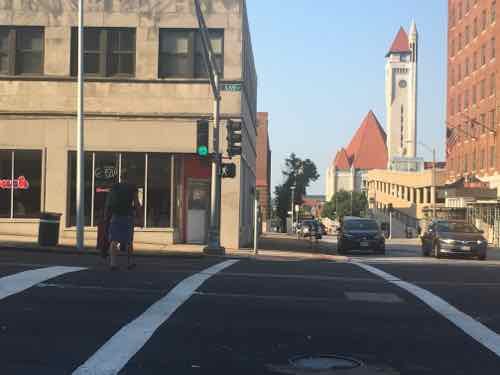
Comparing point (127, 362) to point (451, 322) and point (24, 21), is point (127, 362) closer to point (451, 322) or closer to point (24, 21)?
point (451, 322)

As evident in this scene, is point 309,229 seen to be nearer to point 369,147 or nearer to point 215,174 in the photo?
point 215,174

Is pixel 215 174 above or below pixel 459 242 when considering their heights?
above

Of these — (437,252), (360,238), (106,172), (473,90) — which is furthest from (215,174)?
(473,90)

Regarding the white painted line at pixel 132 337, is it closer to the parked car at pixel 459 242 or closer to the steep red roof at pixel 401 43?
the parked car at pixel 459 242

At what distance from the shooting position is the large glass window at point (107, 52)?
85.4 ft

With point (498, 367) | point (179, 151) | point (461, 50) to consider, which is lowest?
point (498, 367)

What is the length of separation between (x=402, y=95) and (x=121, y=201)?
496ft

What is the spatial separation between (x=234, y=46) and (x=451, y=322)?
19.7m

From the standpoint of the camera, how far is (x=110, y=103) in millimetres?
25781

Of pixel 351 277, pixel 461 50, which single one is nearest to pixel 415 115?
pixel 461 50

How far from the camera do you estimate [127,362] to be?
5.39 meters

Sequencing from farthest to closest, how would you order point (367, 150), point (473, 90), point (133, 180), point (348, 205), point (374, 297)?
1. point (367, 150)
2. point (348, 205)
3. point (473, 90)
4. point (133, 180)
5. point (374, 297)

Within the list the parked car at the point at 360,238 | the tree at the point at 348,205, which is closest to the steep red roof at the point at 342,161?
the tree at the point at 348,205

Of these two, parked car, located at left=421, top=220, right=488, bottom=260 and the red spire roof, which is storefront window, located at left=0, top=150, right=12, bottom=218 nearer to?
parked car, located at left=421, top=220, right=488, bottom=260
